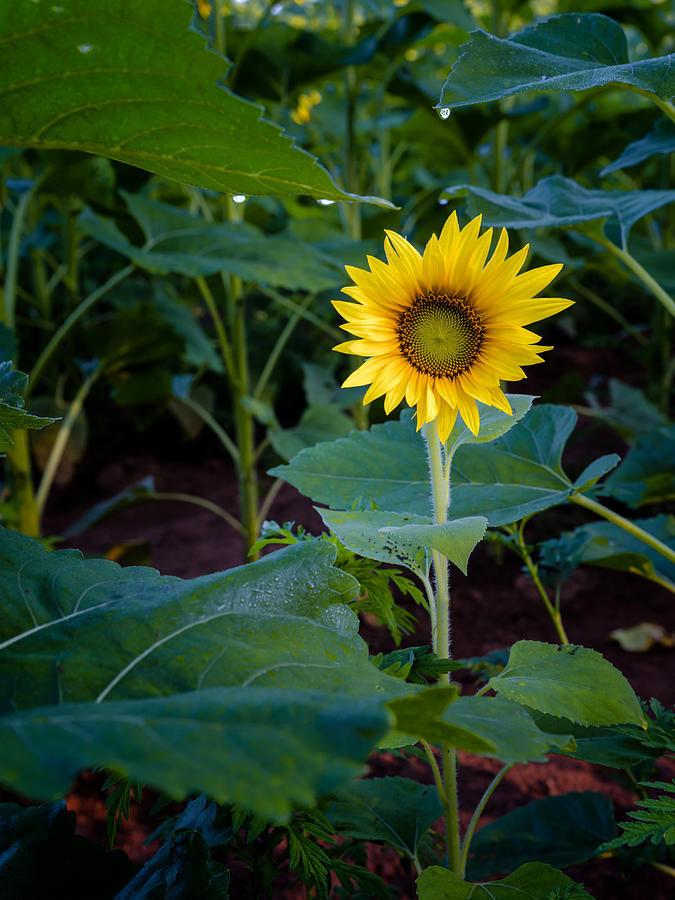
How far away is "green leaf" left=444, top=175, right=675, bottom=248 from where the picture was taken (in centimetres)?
87

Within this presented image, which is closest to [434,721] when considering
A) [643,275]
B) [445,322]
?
[445,322]

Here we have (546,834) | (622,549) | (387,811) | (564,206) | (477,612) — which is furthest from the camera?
(477,612)

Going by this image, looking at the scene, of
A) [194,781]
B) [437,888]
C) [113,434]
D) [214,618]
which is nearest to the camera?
[194,781]

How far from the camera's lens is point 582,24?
2.54 ft

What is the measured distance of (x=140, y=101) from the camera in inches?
19.9

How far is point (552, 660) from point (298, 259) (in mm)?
1078

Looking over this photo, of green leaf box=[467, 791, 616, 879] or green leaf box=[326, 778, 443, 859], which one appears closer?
green leaf box=[326, 778, 443, 859]

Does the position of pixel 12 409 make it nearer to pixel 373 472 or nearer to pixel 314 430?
pixel 373 472

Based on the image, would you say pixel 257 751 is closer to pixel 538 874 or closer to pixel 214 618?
pixel 214 618

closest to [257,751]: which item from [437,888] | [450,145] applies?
[437,888]

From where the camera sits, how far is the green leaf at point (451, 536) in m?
0.52

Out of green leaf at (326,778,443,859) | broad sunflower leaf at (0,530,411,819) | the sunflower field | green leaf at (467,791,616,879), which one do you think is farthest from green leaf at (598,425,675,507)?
broad sunflower leaf at (0,530,411,819)

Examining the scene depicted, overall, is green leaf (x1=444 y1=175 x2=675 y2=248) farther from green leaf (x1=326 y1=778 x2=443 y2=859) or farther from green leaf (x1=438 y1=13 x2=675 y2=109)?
green leaf (x1=326 y1=778 x2=443 y2=859)

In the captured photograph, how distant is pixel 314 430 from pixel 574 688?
1.21 meters
